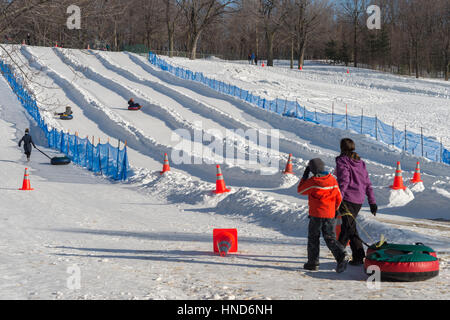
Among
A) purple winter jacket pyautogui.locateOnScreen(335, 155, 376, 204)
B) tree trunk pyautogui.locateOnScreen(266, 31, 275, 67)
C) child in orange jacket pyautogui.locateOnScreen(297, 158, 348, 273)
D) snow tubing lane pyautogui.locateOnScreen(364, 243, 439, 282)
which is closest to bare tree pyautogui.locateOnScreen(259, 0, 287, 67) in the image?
tree trunk pyautogui.locateOnScreen(266, 31, 275, 67)

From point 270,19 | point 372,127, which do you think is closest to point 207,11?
point 270,19

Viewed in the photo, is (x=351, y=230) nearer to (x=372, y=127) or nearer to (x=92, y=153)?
(x=92, y=153)

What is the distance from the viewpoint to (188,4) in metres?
83.1

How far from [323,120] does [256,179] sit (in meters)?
14.9

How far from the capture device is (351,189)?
7.59 m

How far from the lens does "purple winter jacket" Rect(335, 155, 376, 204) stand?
294 inches

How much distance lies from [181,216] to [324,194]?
6.77m

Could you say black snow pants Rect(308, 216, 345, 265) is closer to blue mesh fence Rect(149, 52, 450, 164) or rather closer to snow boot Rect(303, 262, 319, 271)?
snow boot Rect(303, 262, 319, 271)

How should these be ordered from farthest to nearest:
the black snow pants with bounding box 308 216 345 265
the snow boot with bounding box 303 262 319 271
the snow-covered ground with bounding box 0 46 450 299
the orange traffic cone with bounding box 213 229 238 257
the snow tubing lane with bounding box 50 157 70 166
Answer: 1. the snow tubing lane with bounding box 50 157 70 166
2. the orange traffic cone with bounding box 213 229 238 257
3. the snow boot with bounding box 303 262 319 271
4. the black snow pants with bounding box 308 216 345 265
5. the snow-covered ground with bounding box 0 46 450 299

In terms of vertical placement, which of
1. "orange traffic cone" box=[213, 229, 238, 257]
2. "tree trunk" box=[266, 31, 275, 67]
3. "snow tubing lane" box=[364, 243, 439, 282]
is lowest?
"orange traffic cone" box=[213, 229, 238, 257]

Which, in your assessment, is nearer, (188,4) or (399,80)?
(399,80)
